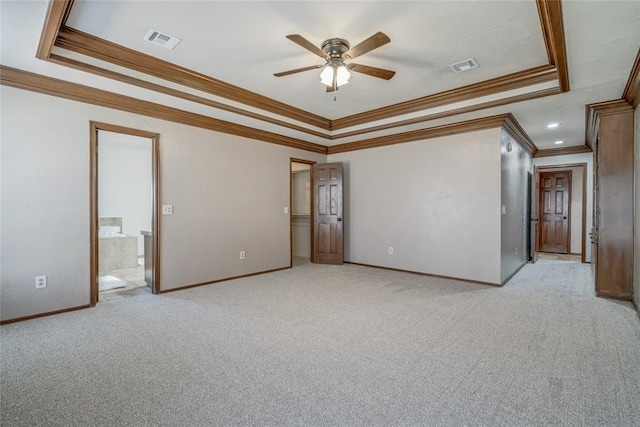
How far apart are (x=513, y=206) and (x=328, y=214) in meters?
3.24

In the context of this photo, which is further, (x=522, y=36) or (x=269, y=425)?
(x=522, y=36)

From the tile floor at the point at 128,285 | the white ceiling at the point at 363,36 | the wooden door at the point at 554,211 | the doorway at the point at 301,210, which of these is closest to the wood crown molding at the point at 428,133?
the white ceiling at the point at 363,36

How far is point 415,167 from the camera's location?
5262 millimetres

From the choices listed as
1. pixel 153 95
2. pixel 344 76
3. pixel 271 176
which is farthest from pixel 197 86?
pixel 271 176

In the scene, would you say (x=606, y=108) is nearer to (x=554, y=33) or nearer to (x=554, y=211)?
(x=554, y=33)

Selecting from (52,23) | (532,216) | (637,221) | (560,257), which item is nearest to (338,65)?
(52,23)

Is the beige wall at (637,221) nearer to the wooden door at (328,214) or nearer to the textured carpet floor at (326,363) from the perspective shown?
the textured carpet floor at (326,363)

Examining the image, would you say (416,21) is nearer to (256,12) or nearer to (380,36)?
(380,36)

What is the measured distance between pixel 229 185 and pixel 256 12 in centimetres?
284

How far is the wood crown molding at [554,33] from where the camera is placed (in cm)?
206

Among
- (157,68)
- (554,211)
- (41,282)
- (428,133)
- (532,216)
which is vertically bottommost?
(41,282)

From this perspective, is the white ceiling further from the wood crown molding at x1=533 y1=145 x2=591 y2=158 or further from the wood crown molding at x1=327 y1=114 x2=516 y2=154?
the wood crown molding at x1=533 y1=145 x2=591 y2=158

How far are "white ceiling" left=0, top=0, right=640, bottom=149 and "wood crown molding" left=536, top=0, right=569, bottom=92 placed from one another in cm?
5

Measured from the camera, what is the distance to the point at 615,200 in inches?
158
